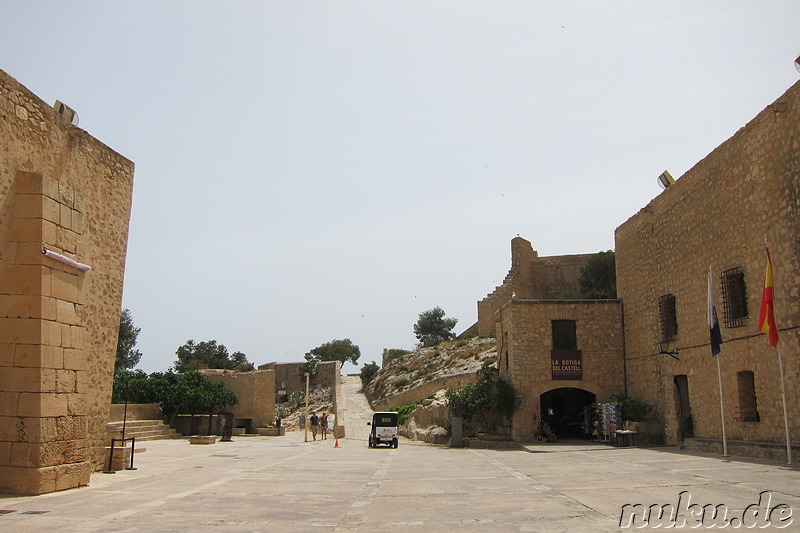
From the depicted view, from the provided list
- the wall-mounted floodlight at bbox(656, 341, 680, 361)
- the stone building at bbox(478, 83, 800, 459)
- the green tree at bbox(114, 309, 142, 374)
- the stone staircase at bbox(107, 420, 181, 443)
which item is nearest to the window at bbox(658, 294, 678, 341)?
the stone building at bbox(478, 83, 800, 459)

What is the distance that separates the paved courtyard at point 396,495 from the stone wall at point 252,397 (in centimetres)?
1916

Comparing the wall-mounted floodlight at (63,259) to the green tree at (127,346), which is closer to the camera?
the wall-mounted floodlight at (63,259)

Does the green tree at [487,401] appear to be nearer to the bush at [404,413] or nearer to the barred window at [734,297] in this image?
the barred window at [734,297]

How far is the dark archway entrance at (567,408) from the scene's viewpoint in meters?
25.4

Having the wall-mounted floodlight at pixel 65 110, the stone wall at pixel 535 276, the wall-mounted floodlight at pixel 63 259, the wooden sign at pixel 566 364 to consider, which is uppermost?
the stone wall at pixel 535 276

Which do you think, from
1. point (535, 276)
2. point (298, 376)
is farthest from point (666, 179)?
point (298, 376)

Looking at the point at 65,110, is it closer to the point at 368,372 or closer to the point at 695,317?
the point at 695,317

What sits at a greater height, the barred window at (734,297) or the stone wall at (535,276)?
the stone wall at (535,276)

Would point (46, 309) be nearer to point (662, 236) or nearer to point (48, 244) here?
point (48, 244)

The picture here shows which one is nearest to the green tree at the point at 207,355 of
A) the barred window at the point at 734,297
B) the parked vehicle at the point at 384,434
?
the parked vehicle at the point at 384,434

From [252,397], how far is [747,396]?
25.3 meters

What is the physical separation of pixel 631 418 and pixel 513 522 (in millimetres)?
15264

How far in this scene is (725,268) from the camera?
1614 centimetres

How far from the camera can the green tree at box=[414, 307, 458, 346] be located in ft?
244
